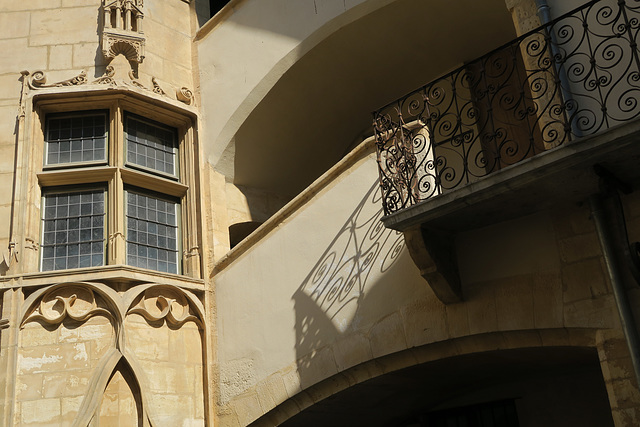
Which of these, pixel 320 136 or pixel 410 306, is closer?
pixel 410 306

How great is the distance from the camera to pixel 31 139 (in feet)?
27.1

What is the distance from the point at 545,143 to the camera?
606 cm

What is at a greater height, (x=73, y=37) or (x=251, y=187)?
(x=73, y=37)

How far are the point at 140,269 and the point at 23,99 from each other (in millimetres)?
2193

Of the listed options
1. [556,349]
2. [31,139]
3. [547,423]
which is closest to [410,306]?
[556,349]

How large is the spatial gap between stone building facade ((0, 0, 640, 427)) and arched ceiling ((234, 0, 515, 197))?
0.10 ft

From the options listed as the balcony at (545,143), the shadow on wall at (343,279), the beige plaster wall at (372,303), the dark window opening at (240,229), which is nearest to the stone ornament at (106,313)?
the beige plaster wall at (372,303)

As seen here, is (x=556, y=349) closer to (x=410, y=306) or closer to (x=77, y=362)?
(x=410, y=306)

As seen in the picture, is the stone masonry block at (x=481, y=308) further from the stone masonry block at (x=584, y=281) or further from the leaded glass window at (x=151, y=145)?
the leaded glass window at (x=151, y=145)

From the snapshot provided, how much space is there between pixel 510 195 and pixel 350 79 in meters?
4.12

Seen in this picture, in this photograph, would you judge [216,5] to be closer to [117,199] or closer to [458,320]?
[117,199]

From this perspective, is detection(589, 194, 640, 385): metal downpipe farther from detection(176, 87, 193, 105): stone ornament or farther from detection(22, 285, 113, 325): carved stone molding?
detection(176, 87, 193, 105): stone ornament

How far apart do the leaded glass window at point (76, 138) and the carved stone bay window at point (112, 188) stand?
10 mm

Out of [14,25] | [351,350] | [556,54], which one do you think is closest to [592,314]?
[556,54]
